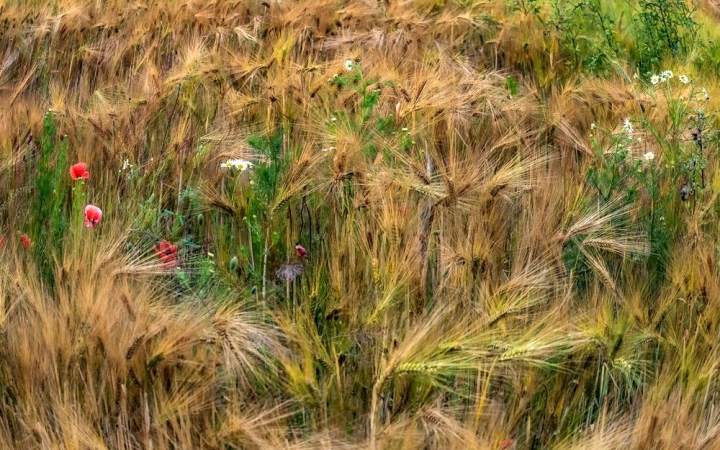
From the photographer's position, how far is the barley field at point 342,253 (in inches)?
53.7

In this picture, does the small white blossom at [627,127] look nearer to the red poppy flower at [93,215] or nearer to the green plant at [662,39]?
the red poppy flower at [93,215]

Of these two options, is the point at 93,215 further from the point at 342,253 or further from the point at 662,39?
the point at 662,39

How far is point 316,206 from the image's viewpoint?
228 centimetres

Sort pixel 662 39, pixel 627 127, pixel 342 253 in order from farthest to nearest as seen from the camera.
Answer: pixel 662 39, pixel 627 127, pixel 342 253

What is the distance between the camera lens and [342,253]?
1.87 meters

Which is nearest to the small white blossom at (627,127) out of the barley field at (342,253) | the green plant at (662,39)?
the barley field at (342,253)

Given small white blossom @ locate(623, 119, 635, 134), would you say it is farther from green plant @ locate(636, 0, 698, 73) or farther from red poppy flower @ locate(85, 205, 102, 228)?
green plant @ locate(636, 0, 698, 73)

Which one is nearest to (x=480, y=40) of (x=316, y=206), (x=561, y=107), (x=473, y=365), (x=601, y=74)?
(x=601, y=74)

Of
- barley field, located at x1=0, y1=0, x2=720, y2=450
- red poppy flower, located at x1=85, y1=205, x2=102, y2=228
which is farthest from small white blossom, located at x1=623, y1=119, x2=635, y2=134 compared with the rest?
red poppy flower, located at x1=85, y1=205, x2=102, y2=228

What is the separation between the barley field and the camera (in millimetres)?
1363

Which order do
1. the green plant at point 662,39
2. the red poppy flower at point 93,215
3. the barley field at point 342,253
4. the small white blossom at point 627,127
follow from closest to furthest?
the barley field at point 342,253, the red poppy flower at point 93,215, the small white blossom at point 627,127, the green plant at point 662,39

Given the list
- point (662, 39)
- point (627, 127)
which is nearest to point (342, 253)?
point (627, 127)

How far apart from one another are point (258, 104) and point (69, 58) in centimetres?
116

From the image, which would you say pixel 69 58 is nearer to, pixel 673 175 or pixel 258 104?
pixel 258 104
